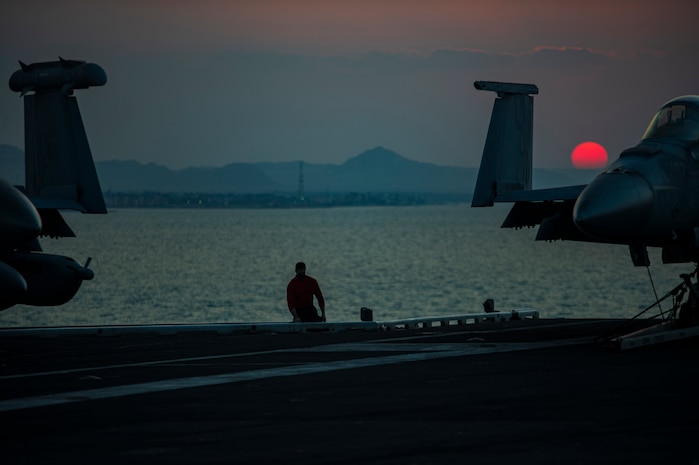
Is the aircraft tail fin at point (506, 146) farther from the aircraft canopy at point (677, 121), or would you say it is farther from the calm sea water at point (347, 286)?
the calm sea water at point (347, 286)

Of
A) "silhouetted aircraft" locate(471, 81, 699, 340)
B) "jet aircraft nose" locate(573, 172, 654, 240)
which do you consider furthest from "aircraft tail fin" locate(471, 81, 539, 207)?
"jet aircraft nose" locate(573, 172, 654, 240)

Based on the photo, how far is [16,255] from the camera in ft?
67.6

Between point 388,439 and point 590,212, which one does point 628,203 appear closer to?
point 590,212

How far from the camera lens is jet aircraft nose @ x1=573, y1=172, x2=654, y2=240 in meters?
17.5

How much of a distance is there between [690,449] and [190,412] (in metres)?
4.84

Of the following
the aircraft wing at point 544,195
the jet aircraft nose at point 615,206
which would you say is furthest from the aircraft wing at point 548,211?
the jet aircraft nose at point 615,206

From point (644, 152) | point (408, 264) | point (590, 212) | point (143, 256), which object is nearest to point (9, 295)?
point (590, 212)

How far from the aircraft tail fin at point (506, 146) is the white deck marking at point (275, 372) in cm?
535

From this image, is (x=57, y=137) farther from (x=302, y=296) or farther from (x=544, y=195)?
(x=544, y=195)

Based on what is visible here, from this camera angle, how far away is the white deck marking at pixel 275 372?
12.9 meters

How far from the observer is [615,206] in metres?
17.5

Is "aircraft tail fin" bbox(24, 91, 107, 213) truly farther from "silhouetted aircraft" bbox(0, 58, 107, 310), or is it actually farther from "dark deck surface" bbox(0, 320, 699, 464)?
"dark deck surface" bbox(0, 320, 699, 464)

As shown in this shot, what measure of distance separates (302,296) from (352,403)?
12.2 meters

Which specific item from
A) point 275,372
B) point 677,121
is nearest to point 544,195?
point 677,121
